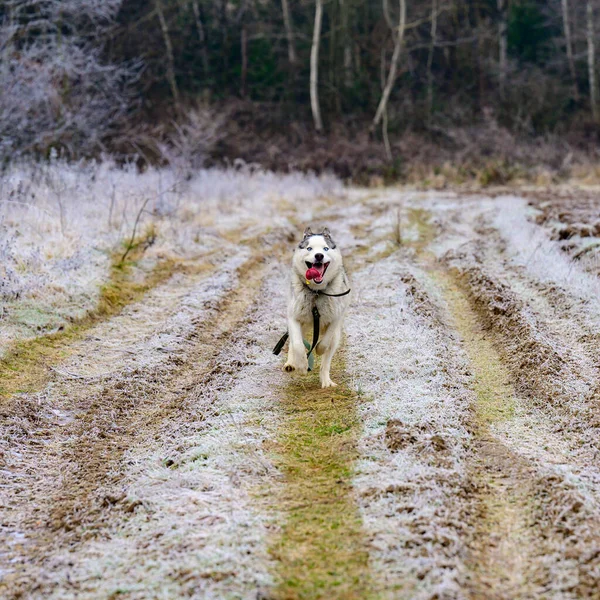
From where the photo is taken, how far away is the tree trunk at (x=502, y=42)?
36.7m

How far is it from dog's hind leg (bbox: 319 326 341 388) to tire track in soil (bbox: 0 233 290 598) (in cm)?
110

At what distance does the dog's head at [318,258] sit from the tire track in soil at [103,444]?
1.40 m

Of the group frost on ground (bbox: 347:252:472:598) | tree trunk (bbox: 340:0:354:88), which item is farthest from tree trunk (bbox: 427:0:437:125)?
frost on ground (bbox: 347:252:472:598)

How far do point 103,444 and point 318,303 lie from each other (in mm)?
2261

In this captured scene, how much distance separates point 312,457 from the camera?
4.55m

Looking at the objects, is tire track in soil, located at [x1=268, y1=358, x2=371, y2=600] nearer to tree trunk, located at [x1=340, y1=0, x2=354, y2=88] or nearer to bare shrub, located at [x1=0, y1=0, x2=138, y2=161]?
bare shrub, located at [x1=0, y1=0, x2=138, y2=161]

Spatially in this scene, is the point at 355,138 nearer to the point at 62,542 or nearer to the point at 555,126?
the point at 555,126

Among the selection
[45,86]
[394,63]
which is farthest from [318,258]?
[394,63]

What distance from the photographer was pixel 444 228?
13.9 m

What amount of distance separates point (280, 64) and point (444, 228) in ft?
83.1

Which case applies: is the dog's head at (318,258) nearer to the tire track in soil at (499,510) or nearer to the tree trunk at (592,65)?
the tire track in soil at (499,510)

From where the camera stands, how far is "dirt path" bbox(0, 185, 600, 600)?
329 centimetres

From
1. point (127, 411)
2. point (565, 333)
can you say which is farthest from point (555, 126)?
point (127, 411)

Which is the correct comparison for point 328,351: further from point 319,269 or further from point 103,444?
point 103,444
